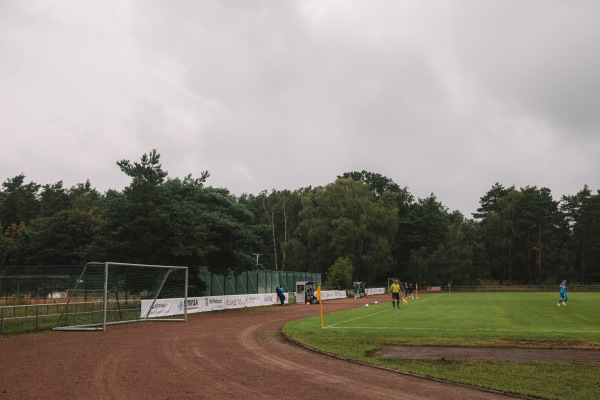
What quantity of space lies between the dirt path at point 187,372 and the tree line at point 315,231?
17156 mm

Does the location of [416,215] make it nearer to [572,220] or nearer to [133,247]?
[572,220]

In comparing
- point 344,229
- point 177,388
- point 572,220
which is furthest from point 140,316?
point 572,220

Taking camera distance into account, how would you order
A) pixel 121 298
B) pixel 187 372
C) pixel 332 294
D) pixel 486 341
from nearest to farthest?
pixel 187 372 → pixel 486 341 → pixel 121 298 → pixel 332 294

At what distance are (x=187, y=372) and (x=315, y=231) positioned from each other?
2741 inches

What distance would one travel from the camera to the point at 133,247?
3550 centimetres

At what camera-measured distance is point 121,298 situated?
2688 centimetres

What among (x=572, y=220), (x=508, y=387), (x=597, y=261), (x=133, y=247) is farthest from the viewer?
(x=572, y=220)

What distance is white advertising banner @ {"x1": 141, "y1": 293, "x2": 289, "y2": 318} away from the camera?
28.9m

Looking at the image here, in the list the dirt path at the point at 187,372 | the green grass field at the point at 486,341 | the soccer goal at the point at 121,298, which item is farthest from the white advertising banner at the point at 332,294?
the dirt path at the point at 187,372

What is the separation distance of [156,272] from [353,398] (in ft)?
72.0

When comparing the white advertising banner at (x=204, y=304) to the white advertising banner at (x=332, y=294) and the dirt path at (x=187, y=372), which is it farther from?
the white advertising banner at (x=332, y=294)

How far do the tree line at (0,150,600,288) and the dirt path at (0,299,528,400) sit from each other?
1716cm

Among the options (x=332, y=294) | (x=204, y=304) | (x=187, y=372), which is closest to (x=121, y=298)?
(x=204, y=304)

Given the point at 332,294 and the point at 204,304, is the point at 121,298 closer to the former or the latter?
the point at 204,304
